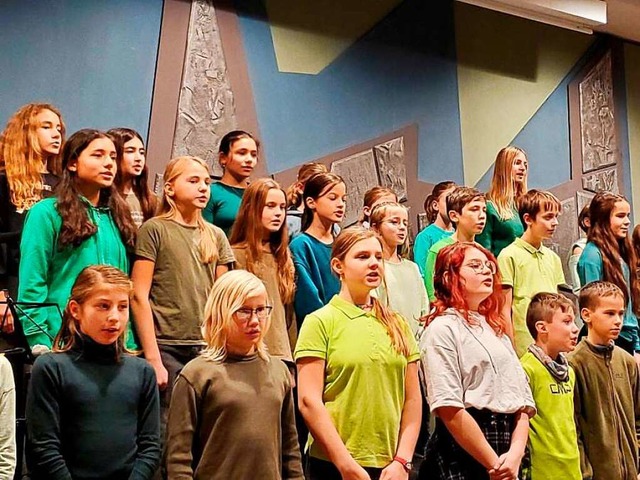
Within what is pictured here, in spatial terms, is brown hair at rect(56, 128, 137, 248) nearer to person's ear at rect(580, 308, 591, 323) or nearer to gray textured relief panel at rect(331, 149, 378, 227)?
person's ear at rect(580, 308, 591, 323)

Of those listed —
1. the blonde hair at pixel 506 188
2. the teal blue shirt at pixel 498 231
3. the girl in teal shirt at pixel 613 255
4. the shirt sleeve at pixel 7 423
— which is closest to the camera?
the shirt sleeve at pixel 7 423

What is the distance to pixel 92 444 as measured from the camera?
7.73ft

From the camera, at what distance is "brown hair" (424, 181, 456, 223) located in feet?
15.9

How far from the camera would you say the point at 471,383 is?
2.81 meters

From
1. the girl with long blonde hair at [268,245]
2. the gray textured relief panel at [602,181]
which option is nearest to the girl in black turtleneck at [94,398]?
the girl with long blonde hair at [268,245]

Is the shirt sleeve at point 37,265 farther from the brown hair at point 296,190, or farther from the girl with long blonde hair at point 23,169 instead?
the brown hair at point 296,190

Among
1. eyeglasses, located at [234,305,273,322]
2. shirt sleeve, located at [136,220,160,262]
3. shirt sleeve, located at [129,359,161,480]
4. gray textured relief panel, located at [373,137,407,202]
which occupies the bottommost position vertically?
shirt sleeve, located at [129,359,161,480]

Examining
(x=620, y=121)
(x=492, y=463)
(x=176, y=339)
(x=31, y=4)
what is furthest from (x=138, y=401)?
(x=620, y=121)

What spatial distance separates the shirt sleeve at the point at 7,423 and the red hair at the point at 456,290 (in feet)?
4.18

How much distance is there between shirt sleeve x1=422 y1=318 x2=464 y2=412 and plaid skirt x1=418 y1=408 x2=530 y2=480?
9cm

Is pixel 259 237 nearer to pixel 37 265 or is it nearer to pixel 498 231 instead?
pixel 37 265

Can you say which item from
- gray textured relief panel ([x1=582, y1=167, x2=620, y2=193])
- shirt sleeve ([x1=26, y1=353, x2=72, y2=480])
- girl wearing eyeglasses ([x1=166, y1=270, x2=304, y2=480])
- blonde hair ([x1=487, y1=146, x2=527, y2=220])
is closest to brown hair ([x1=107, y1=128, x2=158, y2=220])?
girl wearing eyeglasses ([x1=166, y1=270, x2=304, y2=480])

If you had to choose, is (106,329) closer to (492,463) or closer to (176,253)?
(176,253)

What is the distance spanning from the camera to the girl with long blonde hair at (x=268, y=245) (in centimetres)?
326
